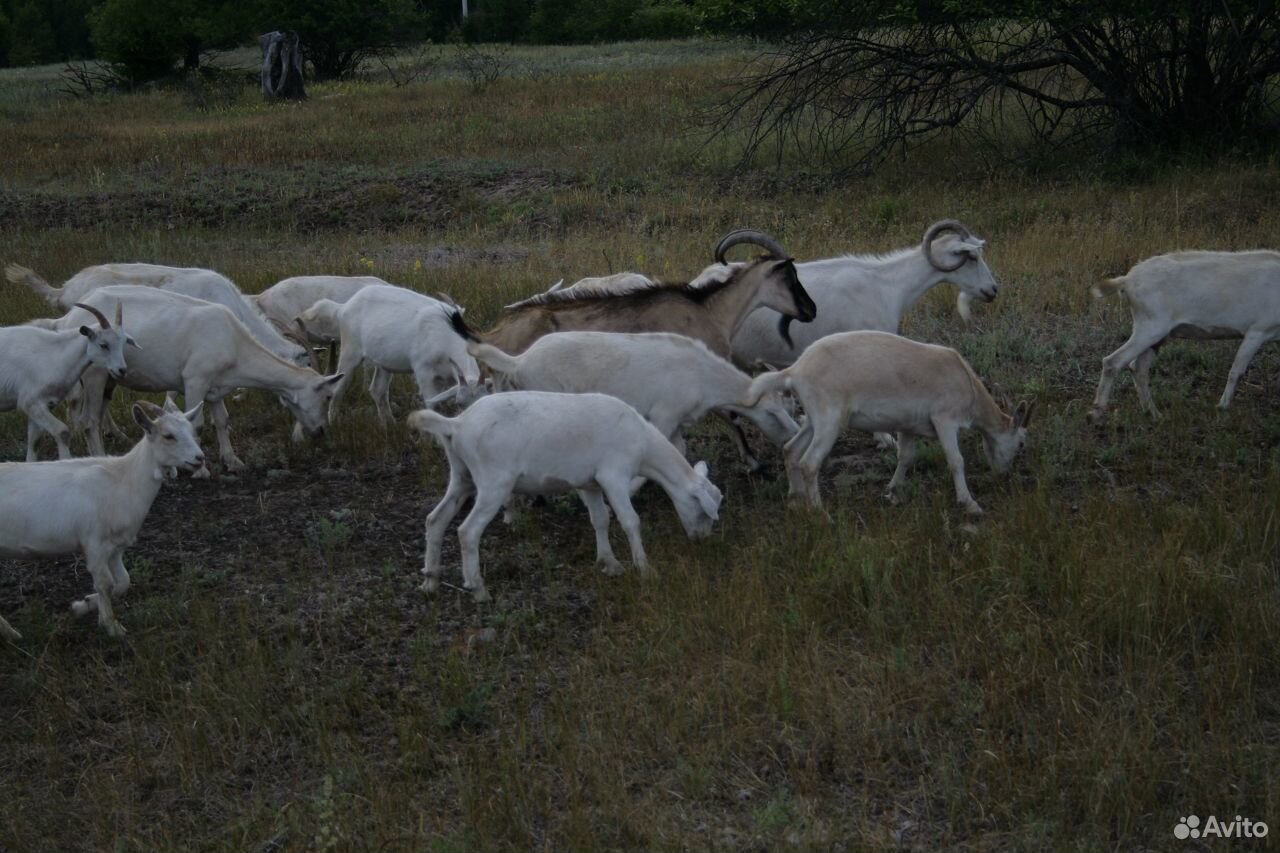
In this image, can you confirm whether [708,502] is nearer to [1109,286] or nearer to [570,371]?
[570,371]

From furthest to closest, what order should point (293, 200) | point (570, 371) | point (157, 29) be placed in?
point (157, 29), point (293, 200), point (570, 371)

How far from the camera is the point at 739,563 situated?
25.1 feet

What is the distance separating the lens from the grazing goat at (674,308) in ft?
31.9

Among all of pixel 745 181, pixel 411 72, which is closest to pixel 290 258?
pixel 745 181

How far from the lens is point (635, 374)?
8.79m

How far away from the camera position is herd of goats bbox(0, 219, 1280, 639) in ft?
24.8

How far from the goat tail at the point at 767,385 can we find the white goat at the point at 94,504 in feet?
11.1

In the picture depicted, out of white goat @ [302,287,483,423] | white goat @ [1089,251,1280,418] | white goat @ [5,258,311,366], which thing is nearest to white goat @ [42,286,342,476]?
white goat @ [302,287,483,423]

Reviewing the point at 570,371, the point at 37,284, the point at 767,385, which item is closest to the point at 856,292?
the point at 767,385

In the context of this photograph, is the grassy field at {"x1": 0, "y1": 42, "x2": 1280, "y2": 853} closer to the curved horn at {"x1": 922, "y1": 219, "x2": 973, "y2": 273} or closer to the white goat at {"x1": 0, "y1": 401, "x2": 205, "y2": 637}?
the white goat at {"x1": 0, "y1": 401, "x2": 205, "y2": 637}

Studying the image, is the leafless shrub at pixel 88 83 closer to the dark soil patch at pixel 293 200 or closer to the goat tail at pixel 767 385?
the dark soil patch at pixel 293 200

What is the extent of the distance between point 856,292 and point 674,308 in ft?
5.30

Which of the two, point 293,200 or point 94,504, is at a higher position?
point 94,504

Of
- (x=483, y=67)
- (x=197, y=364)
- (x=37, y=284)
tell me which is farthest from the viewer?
(x=483, y=67)
